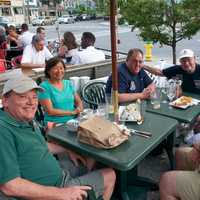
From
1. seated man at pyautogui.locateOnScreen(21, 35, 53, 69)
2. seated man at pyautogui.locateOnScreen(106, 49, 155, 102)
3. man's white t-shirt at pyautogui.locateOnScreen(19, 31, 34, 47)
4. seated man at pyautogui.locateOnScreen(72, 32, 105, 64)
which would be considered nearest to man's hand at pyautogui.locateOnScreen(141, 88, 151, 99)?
seated man at pyautogui.locateOnScreen(106, 49, 155, 102)

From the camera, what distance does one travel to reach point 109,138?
2.06m

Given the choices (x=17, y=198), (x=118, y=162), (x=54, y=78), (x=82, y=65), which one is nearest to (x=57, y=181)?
(x=17, y=198)

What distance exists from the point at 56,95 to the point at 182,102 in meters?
1.43

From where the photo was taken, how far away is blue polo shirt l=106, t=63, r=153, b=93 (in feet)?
11.0

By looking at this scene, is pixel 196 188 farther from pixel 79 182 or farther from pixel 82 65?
pixel 82 65

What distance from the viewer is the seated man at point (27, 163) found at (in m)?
1.66

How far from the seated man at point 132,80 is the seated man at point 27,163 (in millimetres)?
1292

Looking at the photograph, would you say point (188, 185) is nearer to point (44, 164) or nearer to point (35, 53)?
point (44, 164)

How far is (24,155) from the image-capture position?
1.80m

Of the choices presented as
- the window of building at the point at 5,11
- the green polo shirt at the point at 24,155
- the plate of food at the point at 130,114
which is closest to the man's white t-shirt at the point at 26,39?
→ the plate of food at the point at 130,114

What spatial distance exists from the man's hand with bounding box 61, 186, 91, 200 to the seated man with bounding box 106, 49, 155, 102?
1483mm

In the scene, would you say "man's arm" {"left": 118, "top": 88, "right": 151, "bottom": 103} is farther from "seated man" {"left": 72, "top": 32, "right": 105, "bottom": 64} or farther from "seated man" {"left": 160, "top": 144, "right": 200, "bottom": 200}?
"seated man" {"left": 72, "top": 32, "right": 105, "bottom": 64}

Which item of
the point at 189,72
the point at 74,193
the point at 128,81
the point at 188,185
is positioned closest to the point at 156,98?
the point at 128,81

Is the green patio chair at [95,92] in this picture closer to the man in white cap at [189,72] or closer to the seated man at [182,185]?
the man in white cap at [189,72]
